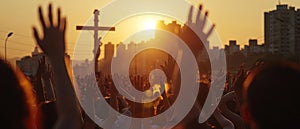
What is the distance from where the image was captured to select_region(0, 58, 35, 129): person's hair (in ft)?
11.5

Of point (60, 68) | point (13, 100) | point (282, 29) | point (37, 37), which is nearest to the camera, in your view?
point (13, 100)

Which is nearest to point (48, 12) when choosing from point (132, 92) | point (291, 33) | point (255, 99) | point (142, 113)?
point (255, 99)

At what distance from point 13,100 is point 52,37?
70cm

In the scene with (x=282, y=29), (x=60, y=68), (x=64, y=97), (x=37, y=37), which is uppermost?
(x=282, y=29)

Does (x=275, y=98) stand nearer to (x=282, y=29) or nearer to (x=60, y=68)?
(x=60, y=68)

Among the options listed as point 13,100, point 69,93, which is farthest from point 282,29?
point 13,100

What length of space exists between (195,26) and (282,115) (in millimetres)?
2736

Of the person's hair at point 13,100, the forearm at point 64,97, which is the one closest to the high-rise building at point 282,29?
the forearm at point 64,97

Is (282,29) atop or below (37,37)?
atop

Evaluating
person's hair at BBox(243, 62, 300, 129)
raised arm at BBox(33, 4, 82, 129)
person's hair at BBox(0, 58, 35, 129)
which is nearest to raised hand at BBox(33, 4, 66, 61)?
raised arm at BBox(33, 4, 82, 129)

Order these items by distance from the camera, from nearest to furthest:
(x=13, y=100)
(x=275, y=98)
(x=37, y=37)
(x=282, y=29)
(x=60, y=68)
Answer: (x=13, y=100) → (x=275, y=98) → (x=37, y=37) → (x=60, y=68) → (x=282, y=29)

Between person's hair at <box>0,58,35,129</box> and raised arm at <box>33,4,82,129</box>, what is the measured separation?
453mm

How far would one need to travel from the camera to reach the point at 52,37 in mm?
4141

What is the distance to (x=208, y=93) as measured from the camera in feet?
25.6
